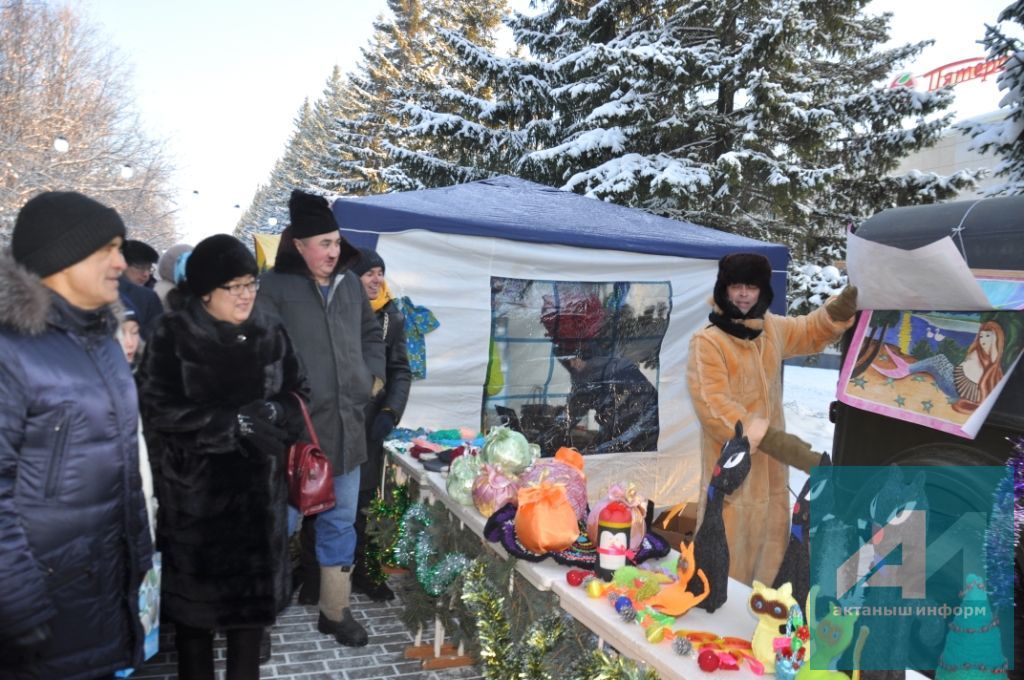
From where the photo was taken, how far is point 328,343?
3604 mm

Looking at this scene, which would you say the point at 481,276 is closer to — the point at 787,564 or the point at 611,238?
the point at 611,238

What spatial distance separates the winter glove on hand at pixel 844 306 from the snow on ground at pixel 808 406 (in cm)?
457

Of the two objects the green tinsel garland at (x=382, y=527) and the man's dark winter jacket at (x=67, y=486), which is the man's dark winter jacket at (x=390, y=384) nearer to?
the green tinsel garland at (x=382, y=527)

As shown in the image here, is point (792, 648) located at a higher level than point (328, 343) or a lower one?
lower

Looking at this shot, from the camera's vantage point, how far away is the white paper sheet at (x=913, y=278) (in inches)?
97.8

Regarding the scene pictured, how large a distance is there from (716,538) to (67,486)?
1841mm

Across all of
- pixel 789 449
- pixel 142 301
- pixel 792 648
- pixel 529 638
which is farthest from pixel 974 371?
pixel 142 301

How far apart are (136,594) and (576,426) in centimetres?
451

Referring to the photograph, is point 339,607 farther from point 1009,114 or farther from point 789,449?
point 1009,114

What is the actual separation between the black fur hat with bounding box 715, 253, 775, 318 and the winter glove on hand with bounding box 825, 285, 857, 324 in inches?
12.0

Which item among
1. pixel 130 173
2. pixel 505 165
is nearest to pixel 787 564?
pixel 505 165

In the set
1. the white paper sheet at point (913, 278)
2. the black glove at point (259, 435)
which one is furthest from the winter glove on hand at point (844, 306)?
the black glove at point (259, 435)

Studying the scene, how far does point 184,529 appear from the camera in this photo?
2.68 metres

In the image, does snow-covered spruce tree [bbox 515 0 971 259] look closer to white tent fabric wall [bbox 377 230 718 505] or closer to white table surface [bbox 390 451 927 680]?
white tent fabric wall [bbox 377 230 718 505]
